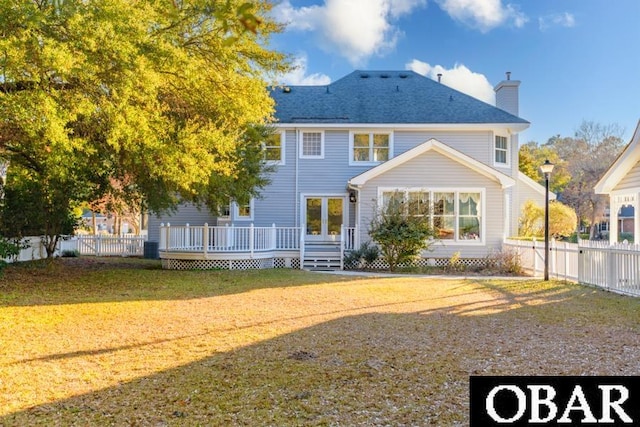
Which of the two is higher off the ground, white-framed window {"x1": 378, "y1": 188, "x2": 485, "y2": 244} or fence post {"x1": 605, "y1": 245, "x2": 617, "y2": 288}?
white-framed window {"x1": 378, "y1": 188, "x2": 485, "y2": 244}

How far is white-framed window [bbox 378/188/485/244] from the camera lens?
17562 millimetres

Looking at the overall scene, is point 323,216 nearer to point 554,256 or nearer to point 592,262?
point 554,256

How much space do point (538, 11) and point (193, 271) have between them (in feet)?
63.4

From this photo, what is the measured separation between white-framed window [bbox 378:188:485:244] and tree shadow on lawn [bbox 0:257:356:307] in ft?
16.9

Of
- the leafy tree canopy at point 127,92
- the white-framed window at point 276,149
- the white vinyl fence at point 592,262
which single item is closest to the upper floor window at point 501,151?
the white vinyl fence at point 592,262

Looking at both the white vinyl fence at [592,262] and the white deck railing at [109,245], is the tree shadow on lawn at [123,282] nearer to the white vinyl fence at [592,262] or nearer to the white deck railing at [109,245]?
the white vinyl fence at [592,262]

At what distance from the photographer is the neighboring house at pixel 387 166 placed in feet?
57.6

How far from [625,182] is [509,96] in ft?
31.0

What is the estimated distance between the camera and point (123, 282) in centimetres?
1244

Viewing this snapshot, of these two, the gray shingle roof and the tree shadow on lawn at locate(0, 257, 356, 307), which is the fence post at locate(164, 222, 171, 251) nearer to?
the tree shadow on lawn at locate(0, 257, 356, 307)

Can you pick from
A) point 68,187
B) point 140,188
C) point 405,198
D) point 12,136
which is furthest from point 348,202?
point 12,136

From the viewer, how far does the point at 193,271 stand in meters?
15.3

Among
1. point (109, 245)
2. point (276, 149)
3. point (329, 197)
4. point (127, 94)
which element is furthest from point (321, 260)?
point (109, 245)

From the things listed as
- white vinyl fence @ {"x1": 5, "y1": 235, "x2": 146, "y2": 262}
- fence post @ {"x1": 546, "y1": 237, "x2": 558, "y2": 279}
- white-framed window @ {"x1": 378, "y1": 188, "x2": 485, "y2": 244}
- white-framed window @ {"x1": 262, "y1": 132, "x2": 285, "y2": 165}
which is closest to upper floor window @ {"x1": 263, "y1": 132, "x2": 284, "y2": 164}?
white-framed window @ {"x1": 262, "y1": 132, "x2": 285, "y2": 165}
